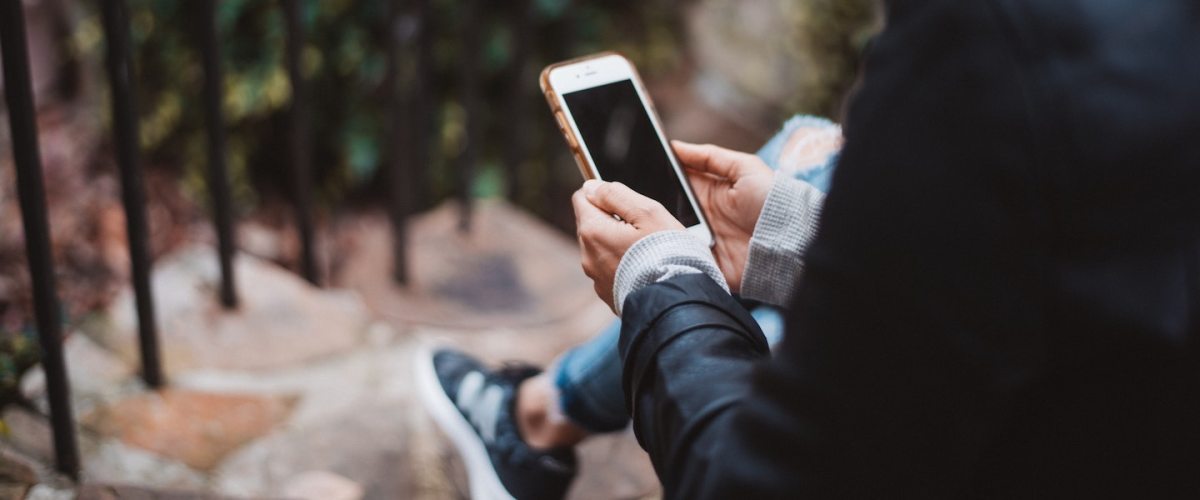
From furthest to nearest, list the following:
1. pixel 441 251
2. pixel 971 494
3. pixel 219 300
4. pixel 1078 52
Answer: pixel 441 251
pixel 219 300
pixel 971 494
pixel 1078 52

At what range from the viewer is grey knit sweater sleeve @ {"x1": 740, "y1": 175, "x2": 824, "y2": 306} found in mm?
1089

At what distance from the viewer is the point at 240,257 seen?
2.22m

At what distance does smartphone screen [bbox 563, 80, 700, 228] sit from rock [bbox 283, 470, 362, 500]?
746 millimetres

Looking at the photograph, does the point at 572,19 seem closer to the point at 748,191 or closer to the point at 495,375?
the point at 495,375

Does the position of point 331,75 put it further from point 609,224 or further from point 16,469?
point 609,224

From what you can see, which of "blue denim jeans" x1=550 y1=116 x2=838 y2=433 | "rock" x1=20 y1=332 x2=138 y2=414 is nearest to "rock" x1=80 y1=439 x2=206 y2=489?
"rock" x1=20 y1=332 x2=138 y2=414

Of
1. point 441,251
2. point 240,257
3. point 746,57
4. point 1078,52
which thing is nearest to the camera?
point 1078,52

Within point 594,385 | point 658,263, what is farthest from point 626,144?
point 594,385

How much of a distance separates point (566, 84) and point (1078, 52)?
2.11 feet

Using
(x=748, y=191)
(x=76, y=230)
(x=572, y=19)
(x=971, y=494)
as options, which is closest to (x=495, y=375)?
(x=748, y=191)

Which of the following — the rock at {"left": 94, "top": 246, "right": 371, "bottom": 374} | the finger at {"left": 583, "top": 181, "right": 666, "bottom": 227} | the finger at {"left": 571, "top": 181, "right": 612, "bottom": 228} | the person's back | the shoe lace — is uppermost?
the person's back

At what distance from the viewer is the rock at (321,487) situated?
1619 mm

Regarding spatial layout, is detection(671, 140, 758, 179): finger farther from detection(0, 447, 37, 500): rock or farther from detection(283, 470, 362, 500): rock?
detection(0, 447, 37, 500): rock

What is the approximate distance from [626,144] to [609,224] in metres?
0.22
